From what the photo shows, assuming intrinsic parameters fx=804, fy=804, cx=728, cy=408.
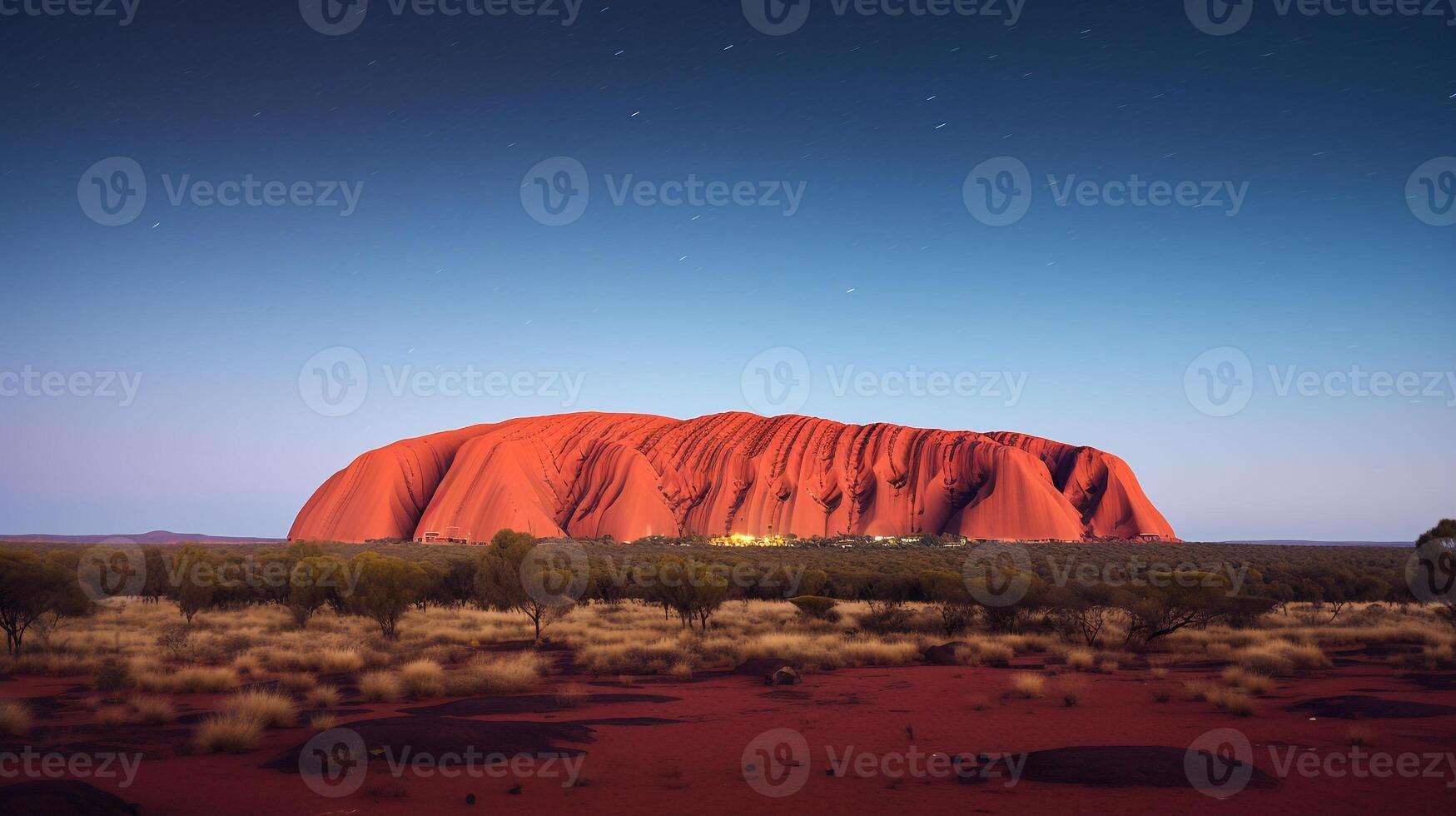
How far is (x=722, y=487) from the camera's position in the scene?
78.2 meters

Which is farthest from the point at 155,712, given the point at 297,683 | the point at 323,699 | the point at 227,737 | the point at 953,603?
the point at 953,603

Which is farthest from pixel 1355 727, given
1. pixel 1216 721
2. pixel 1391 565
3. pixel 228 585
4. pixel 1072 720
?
pixel 1391 565

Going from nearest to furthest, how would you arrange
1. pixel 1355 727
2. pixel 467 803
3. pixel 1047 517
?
pixel 467 803
pixel 1355 727
pixel 1047 517

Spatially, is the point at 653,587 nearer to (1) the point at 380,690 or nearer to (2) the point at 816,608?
(2) the point at 816,608

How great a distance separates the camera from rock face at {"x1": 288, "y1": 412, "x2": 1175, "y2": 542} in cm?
7269

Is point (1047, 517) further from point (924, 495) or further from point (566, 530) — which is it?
point (566, 530)

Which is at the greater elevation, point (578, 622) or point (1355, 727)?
point (1355, 727)

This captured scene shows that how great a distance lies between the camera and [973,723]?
1234 centimetres

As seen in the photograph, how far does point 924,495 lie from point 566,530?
34.3 meters

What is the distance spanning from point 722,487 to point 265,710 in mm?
66983

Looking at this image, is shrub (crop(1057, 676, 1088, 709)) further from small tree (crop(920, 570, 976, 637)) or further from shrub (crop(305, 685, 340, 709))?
shrub (crop(305, 685, 340, 709))

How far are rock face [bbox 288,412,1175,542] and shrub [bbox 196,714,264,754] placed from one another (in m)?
59.7

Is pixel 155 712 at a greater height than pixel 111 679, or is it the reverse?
pixel 155 712

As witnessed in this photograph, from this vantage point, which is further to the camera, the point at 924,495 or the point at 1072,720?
the point at 924,495
